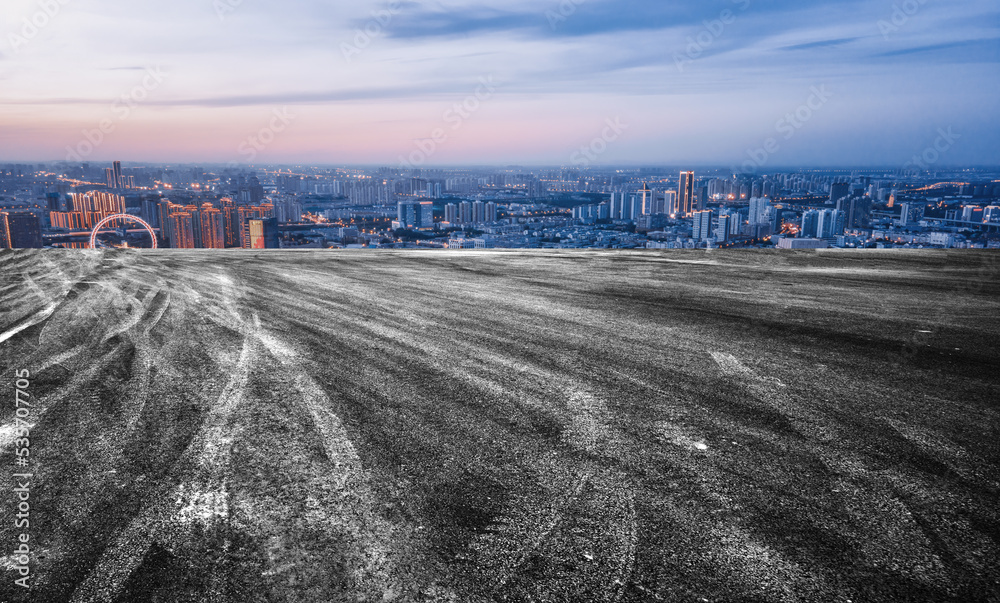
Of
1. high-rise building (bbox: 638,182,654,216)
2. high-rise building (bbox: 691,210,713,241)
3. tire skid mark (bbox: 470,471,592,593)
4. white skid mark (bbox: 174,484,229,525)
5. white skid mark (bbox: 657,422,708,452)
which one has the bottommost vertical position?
tire skid mark (bbox: 470,471,592,593)

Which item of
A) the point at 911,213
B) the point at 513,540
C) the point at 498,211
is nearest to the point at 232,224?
the point at 498,211

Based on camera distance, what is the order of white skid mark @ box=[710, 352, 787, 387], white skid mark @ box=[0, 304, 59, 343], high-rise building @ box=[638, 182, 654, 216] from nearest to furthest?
white skid mark @ box=[710, 352, 787, 387] < white skid mark @ box=[0, 304, 59, 343] < high-rise building @ box=[638, 182, 654, 216]

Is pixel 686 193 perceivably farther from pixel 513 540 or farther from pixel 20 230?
pixel 513 540

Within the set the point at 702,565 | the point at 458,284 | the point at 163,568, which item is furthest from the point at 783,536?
the point at 458,284

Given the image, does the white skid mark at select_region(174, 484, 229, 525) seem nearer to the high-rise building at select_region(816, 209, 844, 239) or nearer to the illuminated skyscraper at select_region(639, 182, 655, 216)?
the high-rise building at select_region(816, 209, 844, 239)

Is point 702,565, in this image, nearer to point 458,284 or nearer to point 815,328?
point 815,328

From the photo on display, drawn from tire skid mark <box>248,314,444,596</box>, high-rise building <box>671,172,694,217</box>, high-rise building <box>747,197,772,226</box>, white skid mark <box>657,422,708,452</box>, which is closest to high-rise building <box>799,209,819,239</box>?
high-rise building <box>747,197,772,226</box>

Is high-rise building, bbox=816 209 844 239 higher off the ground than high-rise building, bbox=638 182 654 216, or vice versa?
high-rise building, bbox=638 182 654 216
